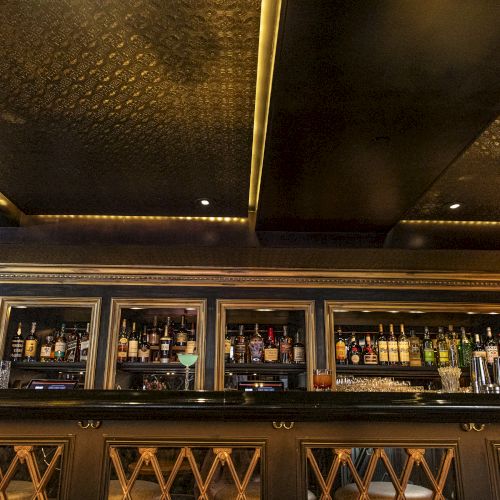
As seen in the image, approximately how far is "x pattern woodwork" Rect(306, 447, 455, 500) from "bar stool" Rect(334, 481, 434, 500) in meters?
0.02

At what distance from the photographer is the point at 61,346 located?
14.4ft

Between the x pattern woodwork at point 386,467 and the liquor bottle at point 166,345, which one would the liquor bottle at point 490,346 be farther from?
the x pattern woodwork at point 386,467

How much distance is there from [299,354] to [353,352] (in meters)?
0.51

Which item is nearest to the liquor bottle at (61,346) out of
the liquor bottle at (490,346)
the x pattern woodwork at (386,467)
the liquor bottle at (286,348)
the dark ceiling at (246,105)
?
the dark ceiling at (246,105)

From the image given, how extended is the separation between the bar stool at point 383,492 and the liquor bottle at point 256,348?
9.55 feet

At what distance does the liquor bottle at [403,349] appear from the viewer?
14.4 ft

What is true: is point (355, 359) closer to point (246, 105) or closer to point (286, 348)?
point (286, 348)

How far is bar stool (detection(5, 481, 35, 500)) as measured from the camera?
1393mm

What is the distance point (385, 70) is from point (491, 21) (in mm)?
393

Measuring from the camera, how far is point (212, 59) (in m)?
2.11

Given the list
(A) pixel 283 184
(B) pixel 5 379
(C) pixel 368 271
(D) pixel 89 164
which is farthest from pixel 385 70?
(C) pixel 368 271

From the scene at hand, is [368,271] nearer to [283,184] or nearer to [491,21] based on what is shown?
[283,184]

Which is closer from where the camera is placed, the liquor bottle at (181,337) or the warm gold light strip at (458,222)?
the warm gold light strip at (458,222)

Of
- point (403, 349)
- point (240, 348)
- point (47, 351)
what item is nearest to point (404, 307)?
point (403, 349)
